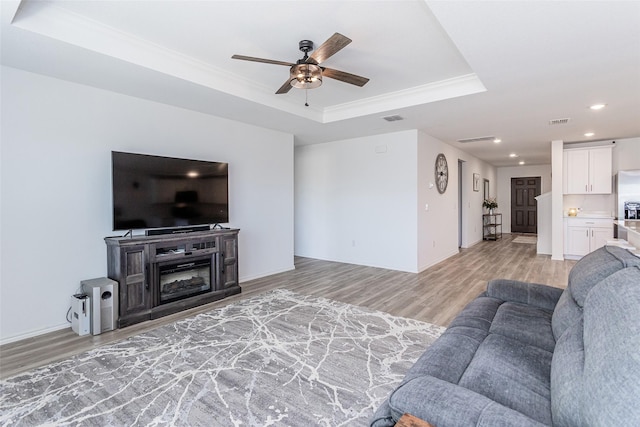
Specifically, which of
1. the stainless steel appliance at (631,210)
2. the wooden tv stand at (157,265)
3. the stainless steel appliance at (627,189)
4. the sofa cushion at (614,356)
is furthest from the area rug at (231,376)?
the stainless steel appliance at (627,189)

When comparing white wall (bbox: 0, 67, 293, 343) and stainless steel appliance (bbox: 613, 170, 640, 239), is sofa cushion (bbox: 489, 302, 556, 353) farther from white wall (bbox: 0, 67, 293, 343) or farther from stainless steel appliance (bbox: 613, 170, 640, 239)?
stainless steel appliance (bbox: 613, 170, 640, 239)

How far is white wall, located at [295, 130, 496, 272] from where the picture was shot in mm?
5641

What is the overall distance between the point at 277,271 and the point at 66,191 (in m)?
3.25

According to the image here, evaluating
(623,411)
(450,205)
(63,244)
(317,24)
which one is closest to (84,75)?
(63,244)

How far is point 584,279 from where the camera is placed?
1.75 m

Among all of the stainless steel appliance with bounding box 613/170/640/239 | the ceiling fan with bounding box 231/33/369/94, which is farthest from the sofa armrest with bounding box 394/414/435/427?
the stainless steel appliance with bounding box 613/170/640/239

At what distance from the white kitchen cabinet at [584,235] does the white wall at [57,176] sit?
7495mm

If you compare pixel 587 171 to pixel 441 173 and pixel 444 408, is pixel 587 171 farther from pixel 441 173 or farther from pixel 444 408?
pixel 444 408

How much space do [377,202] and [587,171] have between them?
448cm

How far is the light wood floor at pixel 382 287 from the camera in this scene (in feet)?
9.22

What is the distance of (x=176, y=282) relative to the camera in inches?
152

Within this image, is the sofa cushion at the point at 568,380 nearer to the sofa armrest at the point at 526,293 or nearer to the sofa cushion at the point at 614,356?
the sofa cushion at the point at 614,356

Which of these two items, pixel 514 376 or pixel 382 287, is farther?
pixel 382 287

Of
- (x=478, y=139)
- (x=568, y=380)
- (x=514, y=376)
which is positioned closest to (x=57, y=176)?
(x=514, y=376)
